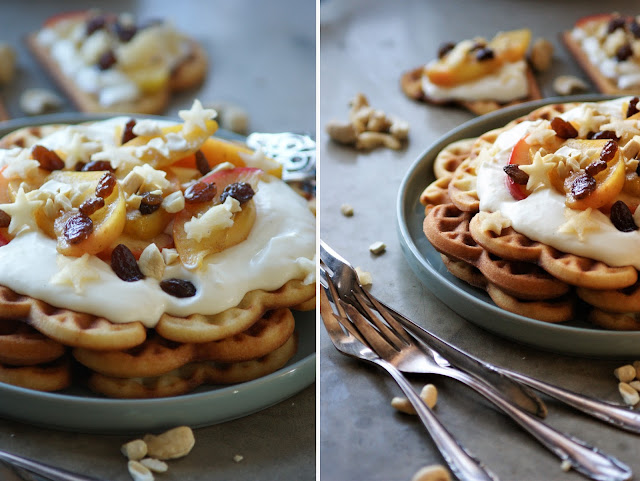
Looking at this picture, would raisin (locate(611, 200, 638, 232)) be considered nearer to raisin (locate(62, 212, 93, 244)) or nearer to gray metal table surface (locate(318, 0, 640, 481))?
gray metal table surface (locate(318, 0, 640, 481))

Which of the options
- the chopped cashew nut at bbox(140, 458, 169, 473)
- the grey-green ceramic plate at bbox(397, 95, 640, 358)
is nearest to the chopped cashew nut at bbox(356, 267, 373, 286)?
the grey-green ceramic plate at bbox(397, 95, 640, 358)

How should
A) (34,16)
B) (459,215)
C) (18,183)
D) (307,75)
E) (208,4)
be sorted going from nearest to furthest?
(18,183)
(459,215)
(307,75)
(34,16)
(208,4)

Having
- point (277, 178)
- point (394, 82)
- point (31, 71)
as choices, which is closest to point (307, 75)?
point (394, 82)

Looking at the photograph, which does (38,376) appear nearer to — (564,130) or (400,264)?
(400,264)

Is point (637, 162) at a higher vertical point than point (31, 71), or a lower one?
higher

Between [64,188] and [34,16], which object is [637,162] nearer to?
[64,188]

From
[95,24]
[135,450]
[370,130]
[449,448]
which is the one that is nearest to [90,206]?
[135,450]

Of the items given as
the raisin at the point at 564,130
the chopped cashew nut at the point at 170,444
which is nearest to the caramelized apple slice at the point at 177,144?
the chopped cashew nut at the point at 170,444
